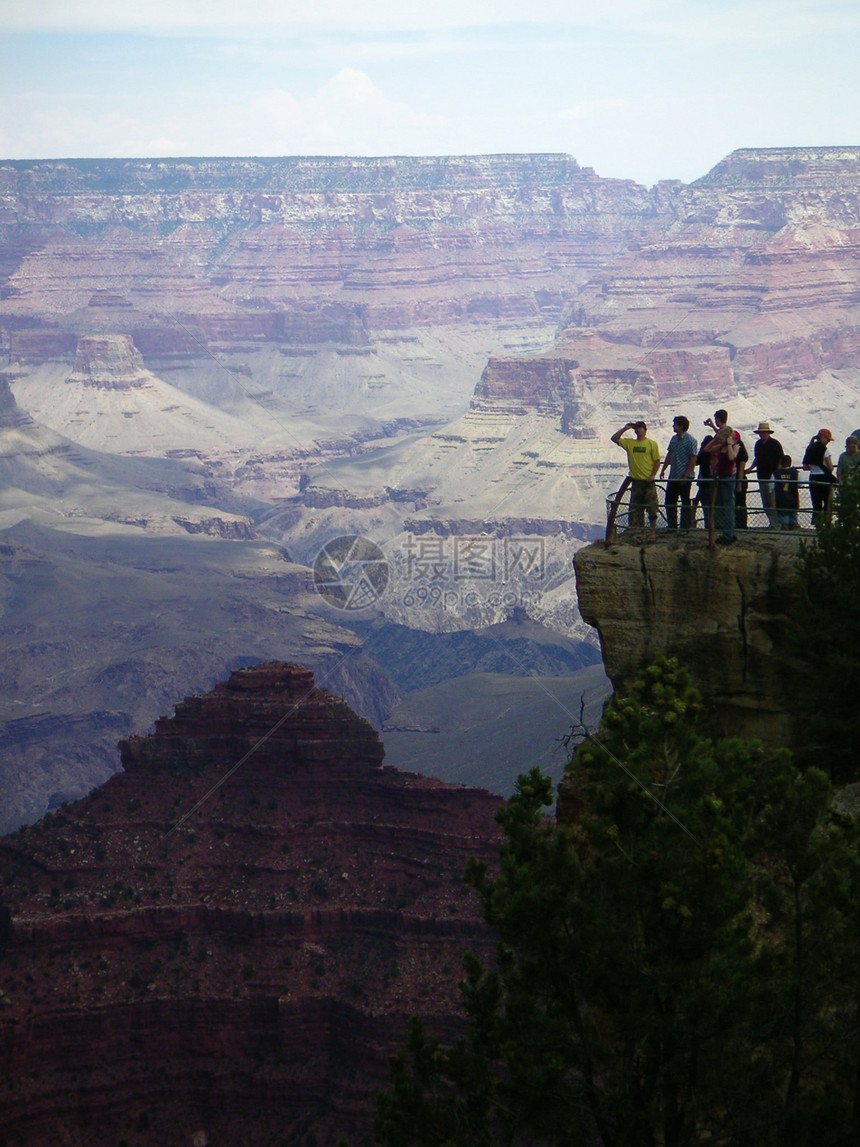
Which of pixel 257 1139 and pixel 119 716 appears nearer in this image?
pixel 257 1139

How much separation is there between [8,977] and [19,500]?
153 m

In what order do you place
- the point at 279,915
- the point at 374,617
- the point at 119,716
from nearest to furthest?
the point at 279,915
the point at 119,716
the point at 374,617

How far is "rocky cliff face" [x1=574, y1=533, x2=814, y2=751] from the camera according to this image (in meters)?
20.3

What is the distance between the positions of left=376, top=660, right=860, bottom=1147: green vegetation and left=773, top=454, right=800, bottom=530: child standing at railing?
4713mm

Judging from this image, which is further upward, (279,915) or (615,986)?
(615,986)

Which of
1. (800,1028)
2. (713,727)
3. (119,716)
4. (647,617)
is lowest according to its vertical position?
(119,716)

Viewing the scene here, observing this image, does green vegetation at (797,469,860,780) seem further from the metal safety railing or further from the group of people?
the group of people

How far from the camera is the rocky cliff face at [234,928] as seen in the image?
3862 cm

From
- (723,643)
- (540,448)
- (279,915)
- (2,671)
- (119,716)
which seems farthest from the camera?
(540,448)

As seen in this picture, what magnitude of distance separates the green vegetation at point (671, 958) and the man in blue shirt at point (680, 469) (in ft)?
15.7

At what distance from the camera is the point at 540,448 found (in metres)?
181

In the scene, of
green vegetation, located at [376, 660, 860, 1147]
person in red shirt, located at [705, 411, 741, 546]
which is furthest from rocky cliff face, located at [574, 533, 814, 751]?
green vegetation, located at [376, 660, 860, 1147]

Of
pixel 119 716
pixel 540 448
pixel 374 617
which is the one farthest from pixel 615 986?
pixel 540 448

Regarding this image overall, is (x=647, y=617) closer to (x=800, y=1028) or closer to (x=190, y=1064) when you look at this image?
(x=800, y=1028)
